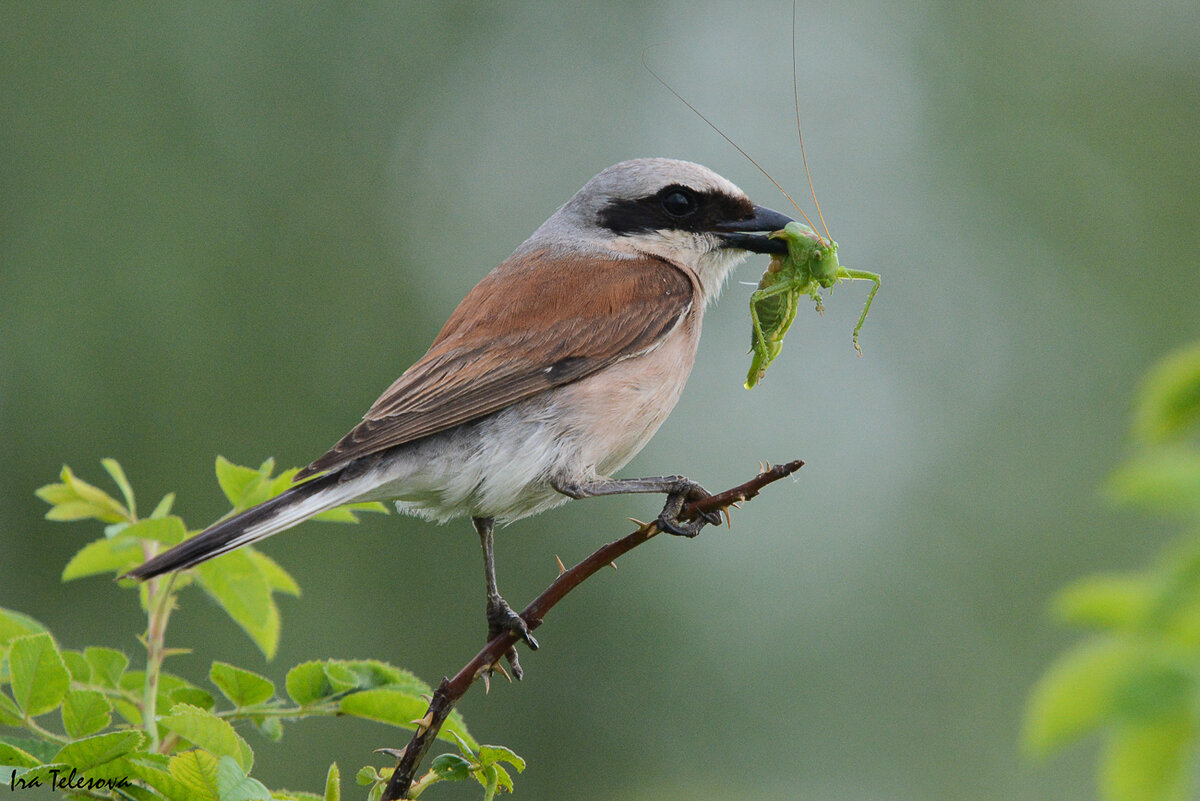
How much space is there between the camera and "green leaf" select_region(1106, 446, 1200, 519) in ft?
2.20

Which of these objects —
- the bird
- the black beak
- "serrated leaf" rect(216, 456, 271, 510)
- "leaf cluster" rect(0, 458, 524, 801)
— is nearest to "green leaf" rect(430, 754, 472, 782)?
"leaf cluster" rect(0, 458, 524, 801)

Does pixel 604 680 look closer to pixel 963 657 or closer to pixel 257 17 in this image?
pixel 963 657

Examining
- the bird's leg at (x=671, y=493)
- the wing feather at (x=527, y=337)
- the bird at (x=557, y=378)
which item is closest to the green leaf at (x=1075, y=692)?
the bird's leg at (x=671, y=493)

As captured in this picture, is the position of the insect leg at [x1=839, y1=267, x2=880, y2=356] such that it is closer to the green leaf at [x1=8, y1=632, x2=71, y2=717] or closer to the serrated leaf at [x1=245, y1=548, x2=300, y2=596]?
the serrated leaf at [x1=245, y1=548, x2=300, y2=596]

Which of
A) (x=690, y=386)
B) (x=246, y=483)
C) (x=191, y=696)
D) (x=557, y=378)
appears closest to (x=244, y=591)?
(x=246, y=483)

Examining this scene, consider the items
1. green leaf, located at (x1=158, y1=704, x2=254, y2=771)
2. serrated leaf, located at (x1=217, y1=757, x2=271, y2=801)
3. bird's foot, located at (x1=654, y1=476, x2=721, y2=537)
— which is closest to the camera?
serrated leaf, located at (x1=217, y1=757, x2=271, y2=801)

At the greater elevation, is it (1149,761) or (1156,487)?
(1156,487)

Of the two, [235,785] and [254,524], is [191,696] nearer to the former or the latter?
[254,524]

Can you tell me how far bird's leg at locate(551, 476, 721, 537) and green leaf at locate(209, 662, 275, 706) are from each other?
0.85m

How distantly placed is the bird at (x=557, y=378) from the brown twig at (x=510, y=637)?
522 millimetres

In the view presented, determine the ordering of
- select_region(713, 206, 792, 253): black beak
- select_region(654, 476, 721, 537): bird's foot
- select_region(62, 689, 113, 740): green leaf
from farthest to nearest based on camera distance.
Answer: select_region(713, 206, 792, 253): black beak, select_region(654, 476, 721, 537): bird's foot, select_region(62, 689, 113, 740): green leaf

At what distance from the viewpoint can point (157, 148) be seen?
23.8ft

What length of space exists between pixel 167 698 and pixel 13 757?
1.21 ft

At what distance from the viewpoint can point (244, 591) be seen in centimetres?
212
